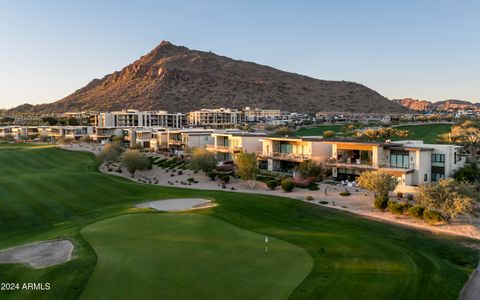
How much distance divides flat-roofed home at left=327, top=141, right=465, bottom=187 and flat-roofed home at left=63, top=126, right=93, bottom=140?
316 feet

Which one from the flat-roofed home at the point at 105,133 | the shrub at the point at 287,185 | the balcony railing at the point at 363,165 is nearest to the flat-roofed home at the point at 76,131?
the flat-roofed home at the point at 105,133

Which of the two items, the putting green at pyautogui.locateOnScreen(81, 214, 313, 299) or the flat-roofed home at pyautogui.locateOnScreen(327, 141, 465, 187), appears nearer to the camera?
the putting green at pyautogui.locateOnScreen(81, 214, 313, 299)

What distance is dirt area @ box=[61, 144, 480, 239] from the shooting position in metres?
33.7

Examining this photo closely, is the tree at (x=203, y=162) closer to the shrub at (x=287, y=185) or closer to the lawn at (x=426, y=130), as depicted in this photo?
the shrub at (x=287, y=185)

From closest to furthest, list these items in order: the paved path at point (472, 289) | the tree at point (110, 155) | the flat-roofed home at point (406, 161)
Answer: the paved path at point (472, 289), the flat-roofed home at point (406, 161), the tree at point (110, 155)

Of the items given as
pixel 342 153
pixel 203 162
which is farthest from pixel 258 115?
pixel 342 153

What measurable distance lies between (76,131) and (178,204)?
99.8 m

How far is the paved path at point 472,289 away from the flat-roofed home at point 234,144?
48136 mm

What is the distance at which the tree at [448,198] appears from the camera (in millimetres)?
33625

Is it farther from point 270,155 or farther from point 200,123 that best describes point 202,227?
point 200,123

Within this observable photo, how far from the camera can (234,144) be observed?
73875 millimetres

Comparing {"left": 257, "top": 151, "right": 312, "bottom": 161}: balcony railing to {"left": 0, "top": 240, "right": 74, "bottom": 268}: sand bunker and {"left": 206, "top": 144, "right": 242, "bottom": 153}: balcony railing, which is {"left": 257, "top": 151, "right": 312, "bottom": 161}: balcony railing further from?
{"left": 0, "top": 240, "right": 74, "bottom": 268}: sand bunker

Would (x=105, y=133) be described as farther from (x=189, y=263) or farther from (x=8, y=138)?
(x=189, y=263)

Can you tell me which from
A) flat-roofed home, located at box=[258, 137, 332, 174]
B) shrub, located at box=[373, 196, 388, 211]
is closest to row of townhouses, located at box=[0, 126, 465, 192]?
flat-roofed home, located at box=[258, 137, 332, 174]
